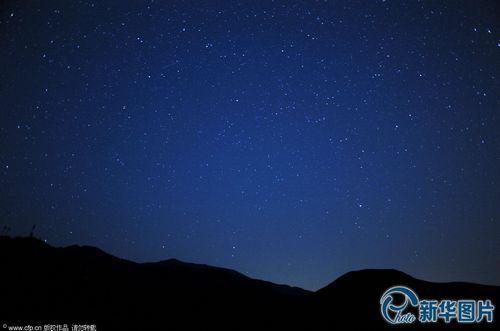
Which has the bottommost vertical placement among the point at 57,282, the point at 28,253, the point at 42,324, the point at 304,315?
the point at 304,315

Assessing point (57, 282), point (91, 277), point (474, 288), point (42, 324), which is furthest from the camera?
point (474, 288)

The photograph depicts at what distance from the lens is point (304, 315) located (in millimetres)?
34094

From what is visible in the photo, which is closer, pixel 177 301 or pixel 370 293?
pixel 177 301

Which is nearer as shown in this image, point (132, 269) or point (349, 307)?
point (349, 307)

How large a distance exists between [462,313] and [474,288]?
3720 cm

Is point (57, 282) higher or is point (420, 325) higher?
point (57, 282)

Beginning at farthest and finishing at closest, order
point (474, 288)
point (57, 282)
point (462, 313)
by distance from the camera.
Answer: point (474, 288), point (57, 282), point (462, 313)

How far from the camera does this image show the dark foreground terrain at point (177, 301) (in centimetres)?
2430

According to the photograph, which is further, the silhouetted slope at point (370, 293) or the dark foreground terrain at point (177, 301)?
the silhouetted slope at point (370, 293)

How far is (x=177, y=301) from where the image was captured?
36.3m

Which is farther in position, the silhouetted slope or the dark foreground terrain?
the silhouetted slope

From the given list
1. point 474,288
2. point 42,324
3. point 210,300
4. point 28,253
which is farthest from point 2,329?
point 474,288

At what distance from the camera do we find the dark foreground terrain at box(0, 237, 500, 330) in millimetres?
Result: 24297

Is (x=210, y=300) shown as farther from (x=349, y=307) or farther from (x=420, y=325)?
(x=420, y=325)
